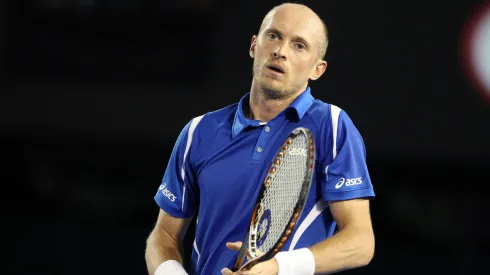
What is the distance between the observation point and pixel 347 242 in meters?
2.53

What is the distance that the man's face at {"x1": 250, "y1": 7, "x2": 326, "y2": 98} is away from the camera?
9.02 feet

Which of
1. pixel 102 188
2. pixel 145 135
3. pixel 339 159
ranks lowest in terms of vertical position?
pixel 102 188

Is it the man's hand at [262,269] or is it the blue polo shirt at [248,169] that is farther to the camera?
the blue polo shirt at [248,169]

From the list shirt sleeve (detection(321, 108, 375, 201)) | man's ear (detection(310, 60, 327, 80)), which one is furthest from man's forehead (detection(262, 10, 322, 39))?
shirt sleeve (detection(321, 108, 375, 201))

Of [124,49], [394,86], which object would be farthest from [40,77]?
[394,86]

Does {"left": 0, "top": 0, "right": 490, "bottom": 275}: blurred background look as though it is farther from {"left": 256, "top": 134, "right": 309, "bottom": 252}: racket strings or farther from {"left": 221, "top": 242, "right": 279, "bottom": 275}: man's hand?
{"left": 221, "top": 242, "right": 279, "bottom": 275}: man's hand

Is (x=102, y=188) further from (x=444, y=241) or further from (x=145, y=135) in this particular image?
(x=444, y=241)

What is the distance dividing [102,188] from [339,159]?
5233 millimetres

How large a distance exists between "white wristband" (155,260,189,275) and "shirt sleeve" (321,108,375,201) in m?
0.53

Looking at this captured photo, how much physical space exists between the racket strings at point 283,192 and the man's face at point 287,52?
0.25 metres

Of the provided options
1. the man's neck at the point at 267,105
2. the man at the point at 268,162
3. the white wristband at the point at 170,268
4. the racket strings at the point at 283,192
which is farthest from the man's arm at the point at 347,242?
the white wristband at the point at 170,268

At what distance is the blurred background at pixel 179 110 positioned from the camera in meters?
6.58

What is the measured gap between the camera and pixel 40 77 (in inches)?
292

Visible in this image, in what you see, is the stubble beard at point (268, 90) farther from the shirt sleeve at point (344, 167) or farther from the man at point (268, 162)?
the shirt sleeve at point (344, 167)
